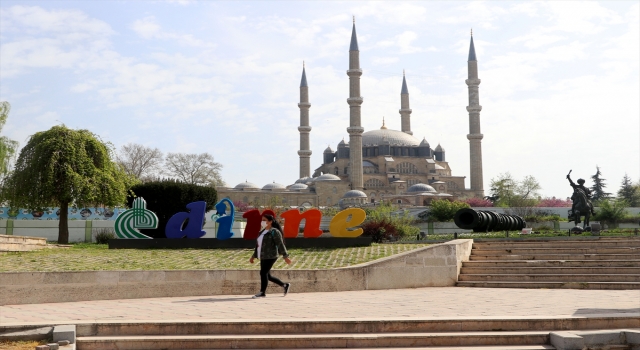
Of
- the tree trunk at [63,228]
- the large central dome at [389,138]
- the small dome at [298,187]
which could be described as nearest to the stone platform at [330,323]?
the tree trunk at [63,228]

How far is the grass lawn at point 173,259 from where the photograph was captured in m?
11.5

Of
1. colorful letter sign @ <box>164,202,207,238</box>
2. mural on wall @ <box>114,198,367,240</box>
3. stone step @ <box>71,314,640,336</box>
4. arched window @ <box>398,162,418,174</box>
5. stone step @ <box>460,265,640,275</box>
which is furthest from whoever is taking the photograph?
arched window @ <box>398,162,418,174</box>

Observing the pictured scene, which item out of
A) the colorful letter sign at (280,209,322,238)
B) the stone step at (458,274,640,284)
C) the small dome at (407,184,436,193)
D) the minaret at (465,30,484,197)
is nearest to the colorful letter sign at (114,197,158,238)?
the colorful letter sign at (280,209,322,238)

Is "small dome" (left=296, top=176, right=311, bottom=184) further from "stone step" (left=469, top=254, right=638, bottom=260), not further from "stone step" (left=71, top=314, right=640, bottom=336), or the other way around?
"stone step" (left=71, top=314, right=640, bottom=336)

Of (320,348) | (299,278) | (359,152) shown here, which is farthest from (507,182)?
(320,348)

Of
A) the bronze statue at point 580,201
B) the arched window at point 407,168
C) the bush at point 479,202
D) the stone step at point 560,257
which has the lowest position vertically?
the stone step at point 560,257

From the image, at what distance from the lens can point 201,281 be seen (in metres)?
10.5

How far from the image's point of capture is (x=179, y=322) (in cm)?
702

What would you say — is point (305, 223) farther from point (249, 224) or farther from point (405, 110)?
point (405, 110)

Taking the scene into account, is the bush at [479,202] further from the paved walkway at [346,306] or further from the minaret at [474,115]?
the paved walkway at [346,306]

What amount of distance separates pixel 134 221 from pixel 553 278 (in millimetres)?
9332

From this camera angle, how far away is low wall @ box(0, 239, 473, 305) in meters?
9.80

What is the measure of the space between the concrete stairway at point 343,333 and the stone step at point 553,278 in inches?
190

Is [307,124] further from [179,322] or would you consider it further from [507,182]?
[179,322]
